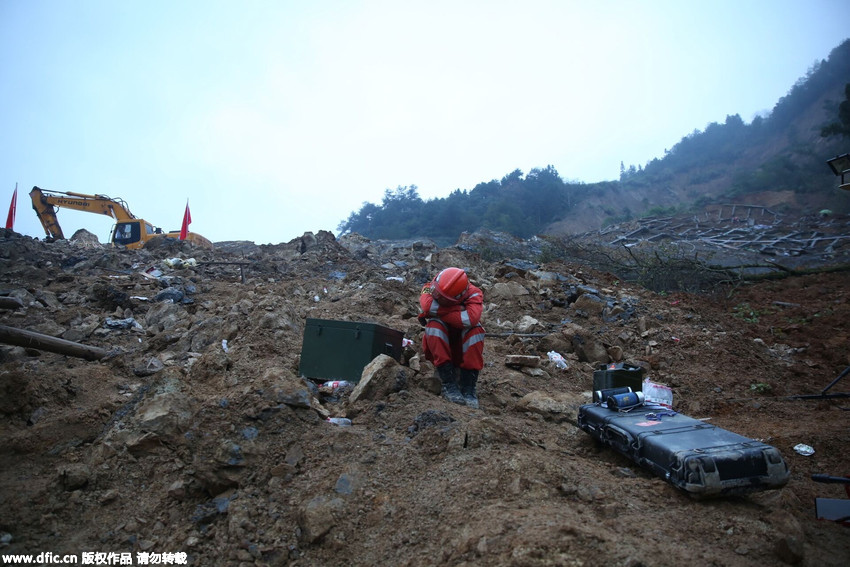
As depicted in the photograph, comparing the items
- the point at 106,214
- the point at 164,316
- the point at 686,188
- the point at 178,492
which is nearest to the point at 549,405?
the point at 178,492

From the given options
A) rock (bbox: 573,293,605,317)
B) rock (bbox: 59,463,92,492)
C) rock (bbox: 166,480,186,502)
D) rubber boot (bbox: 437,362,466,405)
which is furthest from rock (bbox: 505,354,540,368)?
rock (bbox: 59,463,92,492)

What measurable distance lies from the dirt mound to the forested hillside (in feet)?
63.8

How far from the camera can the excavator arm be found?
1620 cm

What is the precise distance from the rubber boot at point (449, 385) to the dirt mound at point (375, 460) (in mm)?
132

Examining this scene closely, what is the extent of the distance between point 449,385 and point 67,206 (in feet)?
61.1

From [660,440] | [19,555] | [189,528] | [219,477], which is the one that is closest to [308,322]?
[219,477]

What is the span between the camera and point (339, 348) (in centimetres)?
361

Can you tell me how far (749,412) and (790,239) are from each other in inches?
747

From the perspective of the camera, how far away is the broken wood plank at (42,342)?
329cm

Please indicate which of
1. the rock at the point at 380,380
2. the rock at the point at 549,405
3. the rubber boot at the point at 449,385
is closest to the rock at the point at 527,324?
the rock at the point at 549,405

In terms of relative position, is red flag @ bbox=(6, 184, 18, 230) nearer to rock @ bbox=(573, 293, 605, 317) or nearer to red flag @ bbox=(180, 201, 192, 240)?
red flag @ bbox=(180, 201, 192, 240)

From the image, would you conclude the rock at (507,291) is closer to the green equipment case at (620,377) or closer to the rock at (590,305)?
the rock at (590,305)

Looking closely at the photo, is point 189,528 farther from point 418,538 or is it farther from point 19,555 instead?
point 418,538

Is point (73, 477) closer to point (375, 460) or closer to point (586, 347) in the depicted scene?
point (375, 460)
